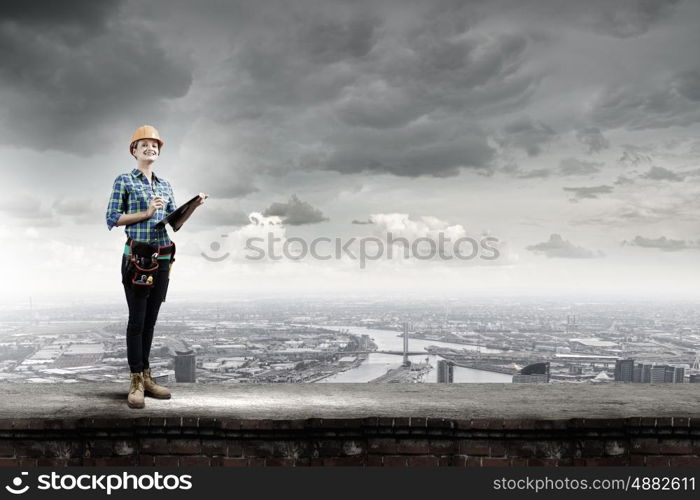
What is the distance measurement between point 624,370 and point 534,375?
1.31 metres

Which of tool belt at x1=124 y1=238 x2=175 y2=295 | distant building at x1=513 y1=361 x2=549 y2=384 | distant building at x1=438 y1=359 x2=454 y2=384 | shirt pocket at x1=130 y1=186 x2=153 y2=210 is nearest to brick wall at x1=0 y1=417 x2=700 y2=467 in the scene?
tool belt at x1=124 y1=238 x2=175 y2=295

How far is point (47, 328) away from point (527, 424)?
8.36 meters

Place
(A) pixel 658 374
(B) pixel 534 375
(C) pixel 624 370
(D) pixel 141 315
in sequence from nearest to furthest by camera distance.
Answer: (D) pixel 141 315
(B) pixel 534 375
(A) pixel 658 374
(C) pixel 624 370

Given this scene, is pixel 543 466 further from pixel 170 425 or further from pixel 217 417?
pixel 170 425

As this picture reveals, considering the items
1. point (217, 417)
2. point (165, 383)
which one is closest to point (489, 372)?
point (165, 383)

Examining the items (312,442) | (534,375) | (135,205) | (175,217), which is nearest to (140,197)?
(135,205)

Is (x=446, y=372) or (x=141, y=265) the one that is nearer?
(x=141, y=265)

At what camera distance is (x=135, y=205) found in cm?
444

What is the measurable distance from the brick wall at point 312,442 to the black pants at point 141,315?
768 mm

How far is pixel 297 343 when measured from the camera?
10141 millimetres

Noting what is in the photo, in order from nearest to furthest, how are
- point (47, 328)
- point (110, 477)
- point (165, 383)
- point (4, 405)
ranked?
1. point (110, 477)
2. point (4, 405)
3. point (165, 383)
4. point (47, 328)

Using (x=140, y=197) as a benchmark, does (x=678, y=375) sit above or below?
below

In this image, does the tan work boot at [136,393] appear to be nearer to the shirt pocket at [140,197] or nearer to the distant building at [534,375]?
the shirt pocket at [140,197]

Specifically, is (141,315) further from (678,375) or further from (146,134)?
(678,375)
